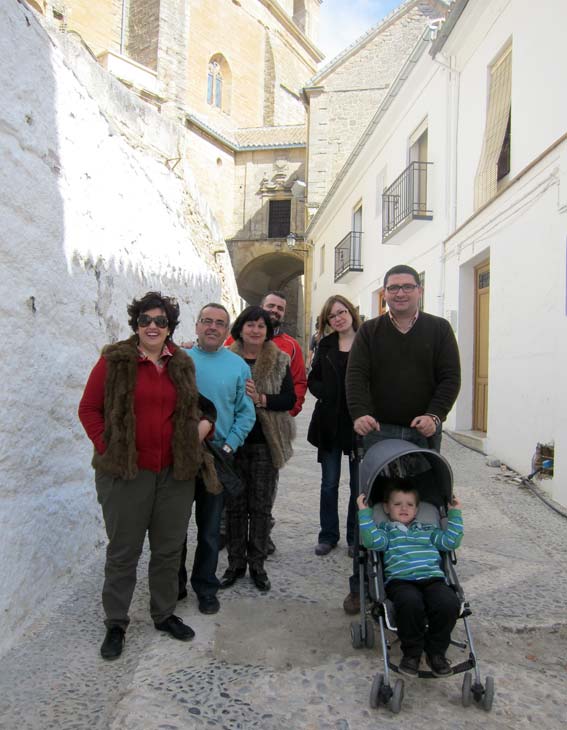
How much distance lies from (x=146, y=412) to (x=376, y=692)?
4.77ft

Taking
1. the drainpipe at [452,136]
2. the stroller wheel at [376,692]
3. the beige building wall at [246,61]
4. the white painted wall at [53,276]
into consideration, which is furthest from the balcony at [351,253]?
the beige building wall at [246,61]

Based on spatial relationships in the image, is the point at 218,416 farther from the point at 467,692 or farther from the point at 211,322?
the point at 467,692

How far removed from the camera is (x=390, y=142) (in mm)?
11719

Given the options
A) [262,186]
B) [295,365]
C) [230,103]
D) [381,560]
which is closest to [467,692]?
Result: [381,560]

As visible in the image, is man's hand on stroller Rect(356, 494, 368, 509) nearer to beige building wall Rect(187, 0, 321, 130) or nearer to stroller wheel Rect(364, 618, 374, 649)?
stroller wheel Rect(364, 618, 374, 649)

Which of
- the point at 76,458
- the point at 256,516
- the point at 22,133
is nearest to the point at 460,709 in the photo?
the point at 256,516

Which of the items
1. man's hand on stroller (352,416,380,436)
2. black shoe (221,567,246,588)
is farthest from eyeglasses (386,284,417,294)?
black shoe (221,567,246,588)

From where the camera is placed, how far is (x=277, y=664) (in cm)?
241

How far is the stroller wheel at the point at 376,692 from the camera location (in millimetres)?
2102

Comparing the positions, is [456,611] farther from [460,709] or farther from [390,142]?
[390,142]

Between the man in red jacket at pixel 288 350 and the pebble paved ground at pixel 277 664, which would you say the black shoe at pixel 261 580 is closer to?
the pebble paved ground at pixel 277 664

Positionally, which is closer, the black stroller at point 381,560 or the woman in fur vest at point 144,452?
the black stroller at point 381,560

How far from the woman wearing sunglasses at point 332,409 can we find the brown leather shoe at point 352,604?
26.4 inches

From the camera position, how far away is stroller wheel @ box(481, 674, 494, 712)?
82.0 inches
